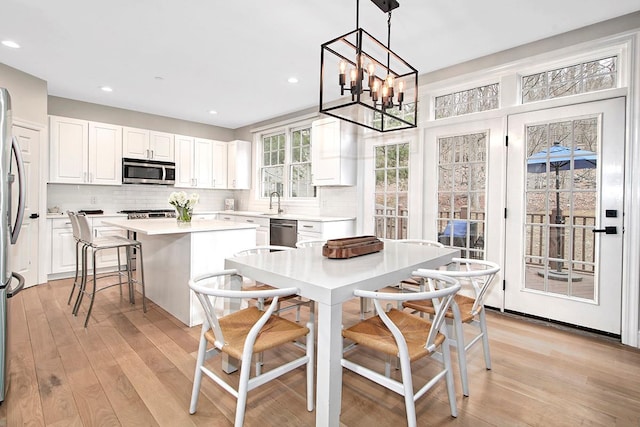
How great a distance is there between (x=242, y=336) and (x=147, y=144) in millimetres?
4875

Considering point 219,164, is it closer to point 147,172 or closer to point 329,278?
point 147,172

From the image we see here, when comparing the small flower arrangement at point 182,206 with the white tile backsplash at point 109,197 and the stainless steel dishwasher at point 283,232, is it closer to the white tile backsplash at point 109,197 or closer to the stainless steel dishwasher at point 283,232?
the stainless steel dishwasher at point 283,232

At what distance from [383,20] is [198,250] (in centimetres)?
255

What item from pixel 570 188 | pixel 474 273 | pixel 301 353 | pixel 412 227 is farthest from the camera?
pixel 412 227

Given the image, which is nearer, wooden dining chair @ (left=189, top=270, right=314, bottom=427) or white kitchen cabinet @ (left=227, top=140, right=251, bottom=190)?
wooden dining chair @ (left=189, top=270, right=314, bottom=427)

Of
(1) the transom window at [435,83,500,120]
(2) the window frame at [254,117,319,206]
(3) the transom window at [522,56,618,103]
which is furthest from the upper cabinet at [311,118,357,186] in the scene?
(3) the transom window at [522,56,618,103]

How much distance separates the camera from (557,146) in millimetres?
3025

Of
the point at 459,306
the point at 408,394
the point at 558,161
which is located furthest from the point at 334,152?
the point at 408,394

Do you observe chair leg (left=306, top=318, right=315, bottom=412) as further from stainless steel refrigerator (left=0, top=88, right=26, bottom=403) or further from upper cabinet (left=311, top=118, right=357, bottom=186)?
upper cabinet (left=311, top=118, right=357, bottom=186)

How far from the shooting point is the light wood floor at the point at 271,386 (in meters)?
1.73

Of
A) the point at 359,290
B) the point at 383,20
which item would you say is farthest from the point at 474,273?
the point at 383,20

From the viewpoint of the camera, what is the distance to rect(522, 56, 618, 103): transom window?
2818 mm

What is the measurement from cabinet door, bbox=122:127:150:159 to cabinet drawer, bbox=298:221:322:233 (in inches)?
117

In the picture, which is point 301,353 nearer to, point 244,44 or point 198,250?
point 198,250
